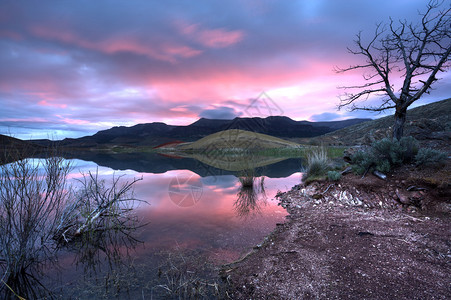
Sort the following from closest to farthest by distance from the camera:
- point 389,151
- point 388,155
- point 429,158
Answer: point 429,158, point 389,151, point 388,155

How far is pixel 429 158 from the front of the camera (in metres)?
7.04

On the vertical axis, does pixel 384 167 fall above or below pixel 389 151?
below

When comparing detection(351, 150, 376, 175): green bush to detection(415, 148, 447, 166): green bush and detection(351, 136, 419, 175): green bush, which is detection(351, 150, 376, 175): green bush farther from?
detection(415, 148, 447, 166): green bush

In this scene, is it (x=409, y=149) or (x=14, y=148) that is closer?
(x=14, y=148)

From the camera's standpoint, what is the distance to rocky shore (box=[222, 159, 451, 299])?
308 centimetres

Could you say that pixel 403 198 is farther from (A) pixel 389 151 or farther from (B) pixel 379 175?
(A) pixel 389 151

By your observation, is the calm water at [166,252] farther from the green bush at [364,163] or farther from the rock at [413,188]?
the rock at [413,188]

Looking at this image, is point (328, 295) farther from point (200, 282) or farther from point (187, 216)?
point (187, 216)

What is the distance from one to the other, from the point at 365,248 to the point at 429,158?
5.25m

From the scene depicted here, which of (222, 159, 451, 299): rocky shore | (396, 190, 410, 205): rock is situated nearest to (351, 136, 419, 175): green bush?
(222, 159, 451, 299): rocky shore

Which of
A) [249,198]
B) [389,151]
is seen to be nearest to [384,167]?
[389,151]

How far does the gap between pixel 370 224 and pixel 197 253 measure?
4269mm

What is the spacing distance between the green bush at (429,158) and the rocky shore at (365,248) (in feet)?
1.10

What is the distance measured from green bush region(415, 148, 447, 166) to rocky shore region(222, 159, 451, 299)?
335 millimetres
